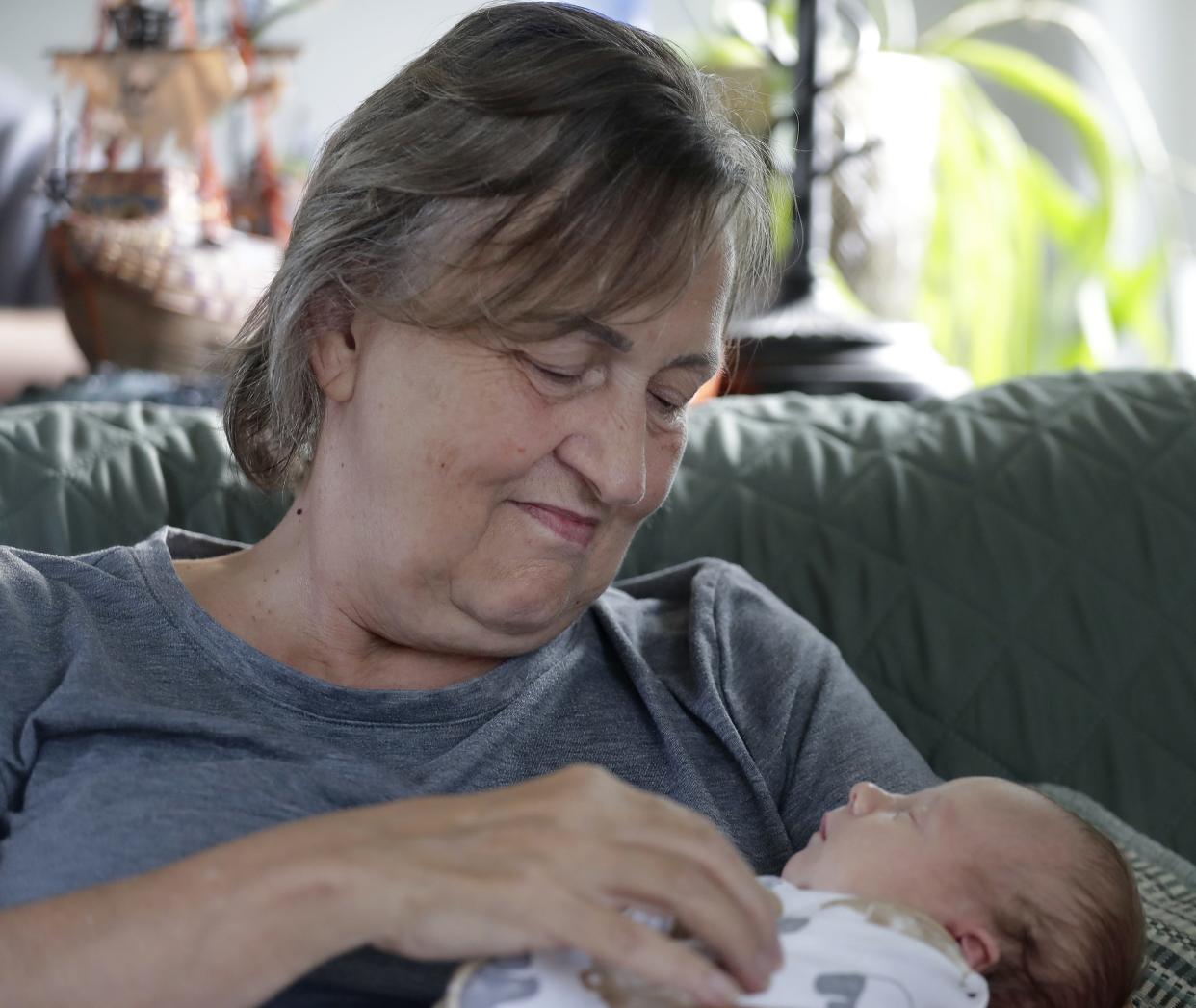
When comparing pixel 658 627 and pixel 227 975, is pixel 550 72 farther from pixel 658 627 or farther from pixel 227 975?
pixel 227 975

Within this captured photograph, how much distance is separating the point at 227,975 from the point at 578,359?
0.48m

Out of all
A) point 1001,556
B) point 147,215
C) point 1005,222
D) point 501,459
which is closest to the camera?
point 501,459

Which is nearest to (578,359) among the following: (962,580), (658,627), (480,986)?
(658,627)

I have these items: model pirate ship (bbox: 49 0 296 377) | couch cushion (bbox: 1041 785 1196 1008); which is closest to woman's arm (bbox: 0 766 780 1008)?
couch cushion (bbox: 1041 785 1196 1008)

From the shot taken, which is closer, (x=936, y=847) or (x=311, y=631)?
(x=936, y=847)

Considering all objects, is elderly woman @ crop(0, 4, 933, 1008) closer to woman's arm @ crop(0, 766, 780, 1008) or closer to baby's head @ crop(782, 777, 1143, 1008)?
woman's arm @ crop(0, 766, 780, 1008)

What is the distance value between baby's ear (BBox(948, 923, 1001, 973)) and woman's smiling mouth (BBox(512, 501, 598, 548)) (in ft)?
1.24

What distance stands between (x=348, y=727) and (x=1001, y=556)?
712mm

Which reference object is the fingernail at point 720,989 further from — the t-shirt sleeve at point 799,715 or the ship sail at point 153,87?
the ship sail at point 153,87

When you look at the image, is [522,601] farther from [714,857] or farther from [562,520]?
[714,857]

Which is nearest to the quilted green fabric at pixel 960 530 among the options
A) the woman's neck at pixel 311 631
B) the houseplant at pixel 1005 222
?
the woman's neck at pixel 311 631

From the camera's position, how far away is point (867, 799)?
102 centimetres

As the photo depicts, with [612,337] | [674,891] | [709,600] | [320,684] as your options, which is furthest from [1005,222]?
[674,891]

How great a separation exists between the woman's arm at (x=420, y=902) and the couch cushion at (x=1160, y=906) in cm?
50
